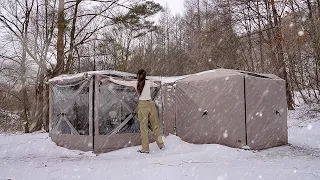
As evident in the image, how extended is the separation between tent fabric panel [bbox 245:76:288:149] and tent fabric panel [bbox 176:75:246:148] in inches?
9.3

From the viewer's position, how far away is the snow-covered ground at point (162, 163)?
4082mm

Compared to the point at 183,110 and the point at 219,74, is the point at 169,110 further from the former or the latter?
the point at 219,74

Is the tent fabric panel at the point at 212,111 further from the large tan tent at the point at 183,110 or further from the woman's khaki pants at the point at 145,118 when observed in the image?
the woman's khaki pants at the point at 145,118

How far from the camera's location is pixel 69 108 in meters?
7.80

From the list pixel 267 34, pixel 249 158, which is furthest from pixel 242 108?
pixel 267 34

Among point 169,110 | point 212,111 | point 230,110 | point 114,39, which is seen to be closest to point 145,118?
point 169,110

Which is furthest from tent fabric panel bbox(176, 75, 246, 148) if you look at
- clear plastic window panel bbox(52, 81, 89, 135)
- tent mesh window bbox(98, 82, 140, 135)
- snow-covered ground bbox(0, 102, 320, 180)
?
clear plastic window panel bbox(52, 81, 89, 135)

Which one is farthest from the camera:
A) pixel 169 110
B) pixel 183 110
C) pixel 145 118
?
pixel 169 110

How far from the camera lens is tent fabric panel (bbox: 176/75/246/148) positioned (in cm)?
633

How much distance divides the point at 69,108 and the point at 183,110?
305 cm

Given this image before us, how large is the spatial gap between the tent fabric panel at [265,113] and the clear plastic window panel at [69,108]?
393 centimetres

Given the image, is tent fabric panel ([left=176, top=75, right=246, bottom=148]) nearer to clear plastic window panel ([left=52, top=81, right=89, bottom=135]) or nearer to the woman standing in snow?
the woman standing in snow

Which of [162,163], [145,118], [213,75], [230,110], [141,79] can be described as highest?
[213,75]

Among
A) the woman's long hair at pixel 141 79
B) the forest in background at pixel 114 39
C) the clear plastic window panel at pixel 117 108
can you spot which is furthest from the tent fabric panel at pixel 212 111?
the forest in background at pixel 114 39
